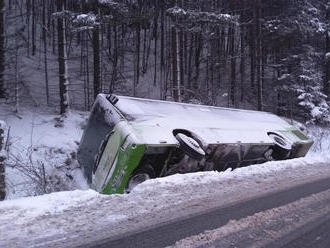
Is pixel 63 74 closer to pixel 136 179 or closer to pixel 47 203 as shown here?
Result: pixel 136 179

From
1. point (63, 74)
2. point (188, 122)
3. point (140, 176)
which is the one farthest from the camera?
point (63, 74)

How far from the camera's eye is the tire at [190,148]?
850 centimetres

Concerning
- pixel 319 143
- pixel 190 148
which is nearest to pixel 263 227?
pixel 190 148

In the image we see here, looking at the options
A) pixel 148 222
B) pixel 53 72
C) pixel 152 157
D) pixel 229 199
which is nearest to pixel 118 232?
pixel 148 222

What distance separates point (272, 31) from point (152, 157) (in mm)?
19557

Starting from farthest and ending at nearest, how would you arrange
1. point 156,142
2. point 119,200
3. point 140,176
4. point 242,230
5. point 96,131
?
point 96,131 < point 140,176 < point 156,142 < point 119,200 < point 242,230

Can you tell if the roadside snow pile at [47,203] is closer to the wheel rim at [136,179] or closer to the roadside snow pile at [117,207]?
the roadside snow pile at [117,207]

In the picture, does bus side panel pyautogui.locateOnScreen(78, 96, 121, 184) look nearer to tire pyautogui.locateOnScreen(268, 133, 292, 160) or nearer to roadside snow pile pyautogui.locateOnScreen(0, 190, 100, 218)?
roadside snow pile pyautogui.locateOnScreen(0, 190, 100, 218)

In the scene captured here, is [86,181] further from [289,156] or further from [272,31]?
[272,31]

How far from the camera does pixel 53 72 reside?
1225 inches

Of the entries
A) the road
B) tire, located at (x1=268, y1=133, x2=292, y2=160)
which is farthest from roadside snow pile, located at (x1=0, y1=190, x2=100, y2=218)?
tire, located at (x1=268, y1=133, x2=292, y2=160)

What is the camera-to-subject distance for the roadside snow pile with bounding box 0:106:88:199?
31.8 ft

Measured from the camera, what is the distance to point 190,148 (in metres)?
8.52

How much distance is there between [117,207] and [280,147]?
21.1 ft
